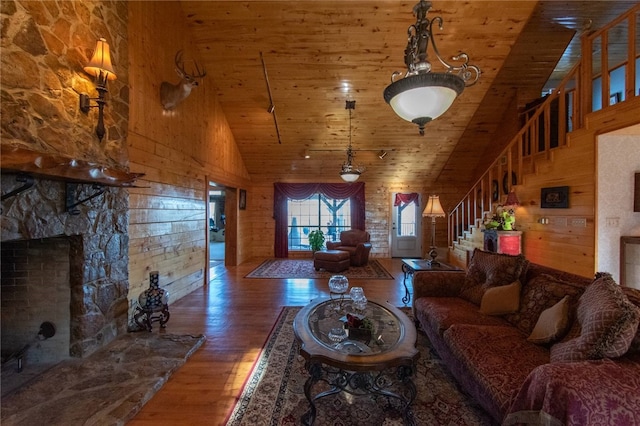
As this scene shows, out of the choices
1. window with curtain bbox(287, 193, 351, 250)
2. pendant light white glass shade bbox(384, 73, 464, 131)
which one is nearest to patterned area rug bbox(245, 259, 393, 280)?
window with curtain bbox(287, 193, 351, 250)

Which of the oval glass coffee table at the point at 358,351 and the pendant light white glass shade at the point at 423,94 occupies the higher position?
the pendant light white glass shade at the point at 423,94

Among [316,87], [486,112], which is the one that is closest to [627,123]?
[486,112]

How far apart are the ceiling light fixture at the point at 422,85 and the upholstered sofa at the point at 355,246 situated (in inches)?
202

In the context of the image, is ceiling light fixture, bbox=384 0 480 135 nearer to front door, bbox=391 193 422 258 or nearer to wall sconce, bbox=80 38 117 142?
wall sconce, bbox=80 38 117 142

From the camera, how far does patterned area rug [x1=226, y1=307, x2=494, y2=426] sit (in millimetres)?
1827

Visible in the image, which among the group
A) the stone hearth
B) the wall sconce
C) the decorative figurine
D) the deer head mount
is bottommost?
the stone hearth

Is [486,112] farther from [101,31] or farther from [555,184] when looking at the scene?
[101,31]

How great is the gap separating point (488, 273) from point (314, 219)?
6.10m

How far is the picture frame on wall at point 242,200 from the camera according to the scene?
7120 millimetres

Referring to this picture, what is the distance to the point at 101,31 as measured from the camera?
8.96 feet

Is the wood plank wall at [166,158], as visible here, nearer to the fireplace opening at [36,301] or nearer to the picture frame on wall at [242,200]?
the fireplace opening at [36,301]

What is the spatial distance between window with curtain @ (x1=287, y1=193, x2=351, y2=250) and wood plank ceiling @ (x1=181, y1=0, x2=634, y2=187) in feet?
5.19

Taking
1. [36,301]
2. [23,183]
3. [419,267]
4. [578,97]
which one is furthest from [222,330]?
[578,97]

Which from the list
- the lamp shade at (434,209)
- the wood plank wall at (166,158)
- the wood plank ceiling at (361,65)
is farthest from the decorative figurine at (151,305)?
the lamp shade at (434,209)
